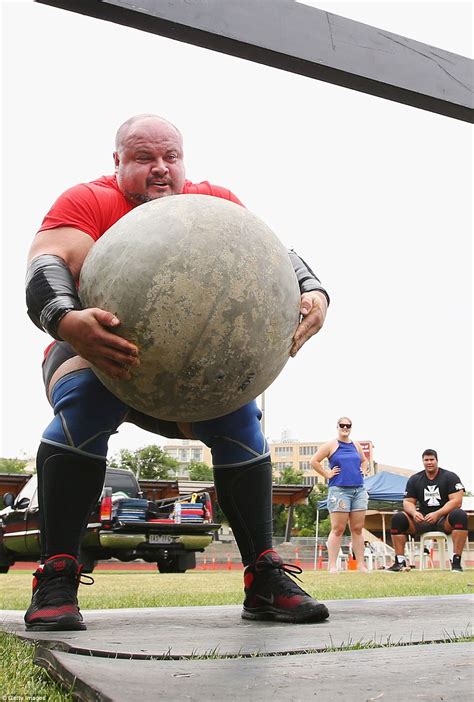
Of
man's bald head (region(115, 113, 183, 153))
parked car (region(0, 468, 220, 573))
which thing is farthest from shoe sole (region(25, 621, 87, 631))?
parked car (region(0, 468, 220, 573))

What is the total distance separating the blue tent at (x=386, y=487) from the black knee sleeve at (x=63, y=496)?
55.9ft

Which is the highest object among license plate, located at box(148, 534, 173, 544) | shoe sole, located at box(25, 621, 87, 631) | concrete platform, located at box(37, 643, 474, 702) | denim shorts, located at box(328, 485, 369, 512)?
concrete platform, located at box(37, 643, 474, 702)

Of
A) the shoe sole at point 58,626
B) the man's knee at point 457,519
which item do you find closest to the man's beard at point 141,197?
the shoe sole at point 58,626

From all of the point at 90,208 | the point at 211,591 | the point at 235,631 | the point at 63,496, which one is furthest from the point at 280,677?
the point at 211,591

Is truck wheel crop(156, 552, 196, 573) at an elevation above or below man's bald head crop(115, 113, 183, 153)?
below

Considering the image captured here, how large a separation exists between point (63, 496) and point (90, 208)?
107 centimetres

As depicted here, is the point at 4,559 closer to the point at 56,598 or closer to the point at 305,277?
the point at 56,598

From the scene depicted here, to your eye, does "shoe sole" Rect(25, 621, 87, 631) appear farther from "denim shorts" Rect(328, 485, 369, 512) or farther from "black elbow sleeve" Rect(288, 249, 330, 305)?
"denim shorts" Rect(328, 485, 369, 512)

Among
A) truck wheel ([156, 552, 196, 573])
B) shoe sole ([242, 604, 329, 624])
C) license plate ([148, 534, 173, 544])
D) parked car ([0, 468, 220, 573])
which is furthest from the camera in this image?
truck wheel ([156, 552, 196, 573])

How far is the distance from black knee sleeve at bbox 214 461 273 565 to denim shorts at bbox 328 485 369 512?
6.81 meters

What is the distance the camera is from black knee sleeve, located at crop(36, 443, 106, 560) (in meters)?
2.67

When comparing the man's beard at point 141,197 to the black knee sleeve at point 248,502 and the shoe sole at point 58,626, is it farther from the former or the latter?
the shoe sole at point 58,626

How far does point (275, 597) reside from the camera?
109 inches

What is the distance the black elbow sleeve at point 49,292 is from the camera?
2.36 meters
